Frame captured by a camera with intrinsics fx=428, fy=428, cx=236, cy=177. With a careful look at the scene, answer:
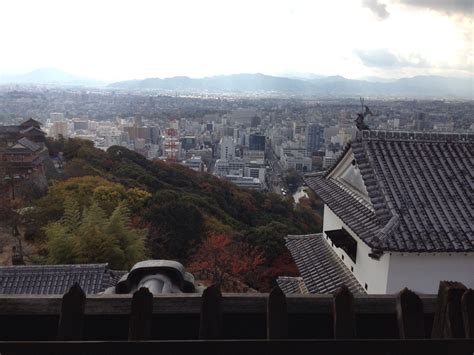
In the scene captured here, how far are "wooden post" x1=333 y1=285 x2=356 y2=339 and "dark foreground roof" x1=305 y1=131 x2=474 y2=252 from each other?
4.06 meters

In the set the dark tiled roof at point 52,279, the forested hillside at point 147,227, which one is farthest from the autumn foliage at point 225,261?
the dark tiled roof at point 52,279

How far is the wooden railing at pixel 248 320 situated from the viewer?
1335 mm

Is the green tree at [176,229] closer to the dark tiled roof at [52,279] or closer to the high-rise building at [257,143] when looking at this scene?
the dark tiled roof at [52,279]

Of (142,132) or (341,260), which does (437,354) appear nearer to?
(341,260)

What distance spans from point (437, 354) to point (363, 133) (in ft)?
19.3

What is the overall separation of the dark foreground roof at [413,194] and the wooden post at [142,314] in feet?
14.3

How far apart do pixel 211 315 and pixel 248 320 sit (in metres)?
0.19

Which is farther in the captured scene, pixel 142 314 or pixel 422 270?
pixel 422 270

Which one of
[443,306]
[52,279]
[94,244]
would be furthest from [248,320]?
[94,244]

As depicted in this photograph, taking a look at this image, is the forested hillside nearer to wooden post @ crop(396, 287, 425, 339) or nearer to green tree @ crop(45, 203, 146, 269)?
green tree @ crop(45, 203, 146, 269)

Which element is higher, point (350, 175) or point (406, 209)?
point (350, 175)

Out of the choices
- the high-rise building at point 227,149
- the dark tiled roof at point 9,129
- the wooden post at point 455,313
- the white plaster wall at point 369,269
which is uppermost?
the wooden post at point 455,313

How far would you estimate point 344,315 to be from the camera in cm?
146

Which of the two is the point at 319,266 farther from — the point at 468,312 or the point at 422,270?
the point at 468,312
